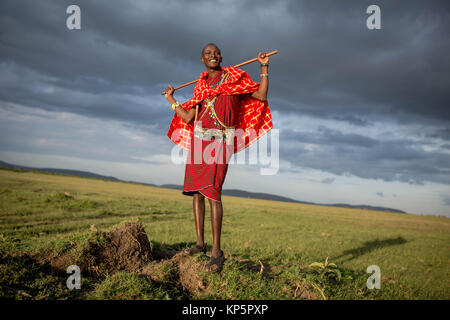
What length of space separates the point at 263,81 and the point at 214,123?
110 centimetres

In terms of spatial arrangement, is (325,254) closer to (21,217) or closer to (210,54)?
(210,54)

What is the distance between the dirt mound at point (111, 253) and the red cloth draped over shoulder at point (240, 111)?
2028 mm

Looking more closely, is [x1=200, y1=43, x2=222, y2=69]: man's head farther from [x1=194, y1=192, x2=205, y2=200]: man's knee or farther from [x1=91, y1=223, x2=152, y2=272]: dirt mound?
[x1=91, y1=223, x2=152, y2=272]: dirt mound

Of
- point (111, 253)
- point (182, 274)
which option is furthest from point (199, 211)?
point (111, 253)

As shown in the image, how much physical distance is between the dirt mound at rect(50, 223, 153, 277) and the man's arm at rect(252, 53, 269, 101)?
3172mm

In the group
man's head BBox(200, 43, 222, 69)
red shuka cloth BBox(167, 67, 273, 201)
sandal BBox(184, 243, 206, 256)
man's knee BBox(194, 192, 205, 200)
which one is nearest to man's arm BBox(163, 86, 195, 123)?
red shuka cloth BBox(167, 67, 273, 201)

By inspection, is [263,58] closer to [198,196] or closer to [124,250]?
[198,196]

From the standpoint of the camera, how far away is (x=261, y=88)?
15.8ft

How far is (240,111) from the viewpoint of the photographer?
5500mm

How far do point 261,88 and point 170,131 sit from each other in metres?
2.27

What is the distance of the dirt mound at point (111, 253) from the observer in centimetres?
430

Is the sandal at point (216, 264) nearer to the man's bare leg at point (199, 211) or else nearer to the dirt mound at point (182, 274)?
the dirt mound at point (182, 274)
